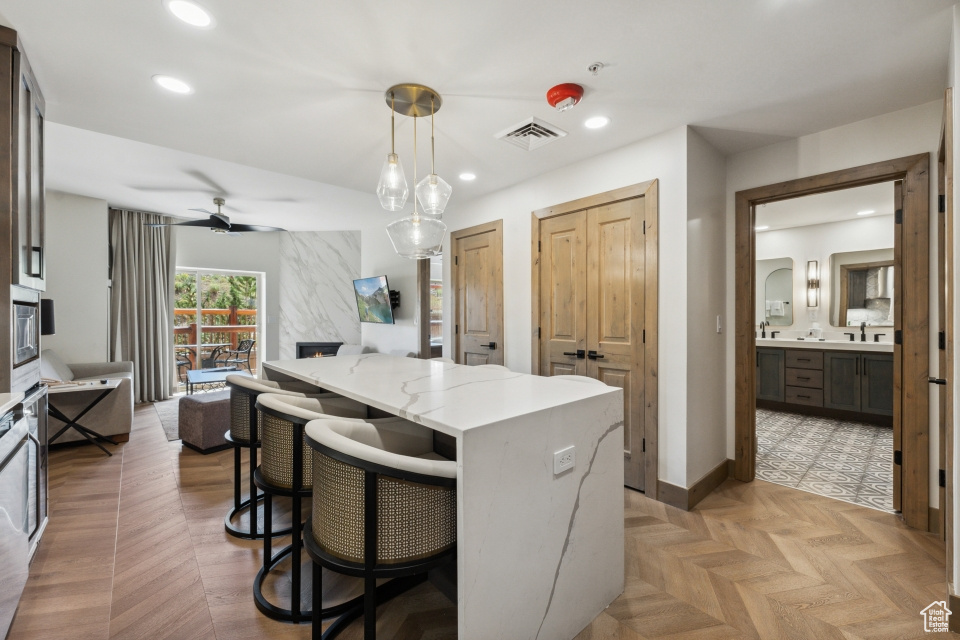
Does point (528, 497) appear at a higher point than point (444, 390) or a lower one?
lower

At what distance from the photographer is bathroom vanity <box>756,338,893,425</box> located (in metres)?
4.38

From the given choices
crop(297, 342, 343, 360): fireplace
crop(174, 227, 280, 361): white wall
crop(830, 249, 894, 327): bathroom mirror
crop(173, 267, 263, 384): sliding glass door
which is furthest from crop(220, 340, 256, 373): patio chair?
crop(830, 249, 894, 327): bathroom mirror

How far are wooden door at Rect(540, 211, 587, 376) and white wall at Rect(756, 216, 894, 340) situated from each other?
13.2ft

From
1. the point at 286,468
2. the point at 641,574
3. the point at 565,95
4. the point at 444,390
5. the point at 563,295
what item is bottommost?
the point at 641,574

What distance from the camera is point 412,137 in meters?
2.95

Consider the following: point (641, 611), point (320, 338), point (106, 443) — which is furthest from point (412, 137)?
point (320, 338)

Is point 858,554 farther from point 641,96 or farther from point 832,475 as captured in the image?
point 641,96

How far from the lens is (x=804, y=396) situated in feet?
16.1

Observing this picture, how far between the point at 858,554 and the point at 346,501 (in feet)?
8.40

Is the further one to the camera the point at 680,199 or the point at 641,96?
the point at 680,199

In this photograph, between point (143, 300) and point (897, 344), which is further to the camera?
point (143, 300)

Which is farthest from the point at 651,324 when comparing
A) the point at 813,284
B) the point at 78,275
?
the point at 78,275

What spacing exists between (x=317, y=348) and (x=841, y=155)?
257 inches

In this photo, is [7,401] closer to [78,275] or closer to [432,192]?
[432,192]
